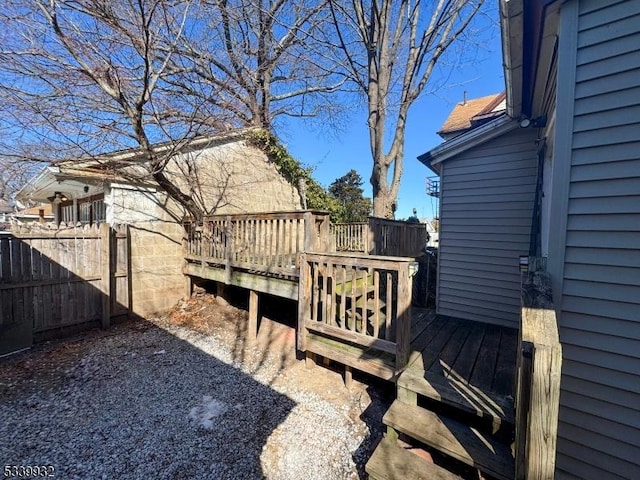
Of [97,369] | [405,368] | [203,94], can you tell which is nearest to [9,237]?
[97,369]

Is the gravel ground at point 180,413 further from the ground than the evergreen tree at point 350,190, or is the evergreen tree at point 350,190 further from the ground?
the evergreen tree at point 350,190

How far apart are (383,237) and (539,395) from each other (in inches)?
194

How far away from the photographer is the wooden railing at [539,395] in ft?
3.96

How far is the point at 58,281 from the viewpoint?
473cm

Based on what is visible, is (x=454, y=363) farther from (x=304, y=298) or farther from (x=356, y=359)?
(x=304, y=298)

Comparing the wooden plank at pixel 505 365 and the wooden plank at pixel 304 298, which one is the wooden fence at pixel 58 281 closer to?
the wooden plank at pixel 304 298

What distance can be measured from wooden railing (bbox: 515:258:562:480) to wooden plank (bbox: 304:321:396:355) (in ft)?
4.57

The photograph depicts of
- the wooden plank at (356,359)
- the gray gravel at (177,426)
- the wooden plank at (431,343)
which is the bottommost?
the gray gravel at (177,426)

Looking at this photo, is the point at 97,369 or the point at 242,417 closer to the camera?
the point at 242,417

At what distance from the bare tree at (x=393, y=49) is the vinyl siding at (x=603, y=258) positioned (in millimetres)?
5554

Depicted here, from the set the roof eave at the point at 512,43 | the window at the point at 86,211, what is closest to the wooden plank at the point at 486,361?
the roof eave at the point at 512,43

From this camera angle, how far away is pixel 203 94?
21.3ft

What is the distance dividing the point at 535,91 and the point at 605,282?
2.51 metres

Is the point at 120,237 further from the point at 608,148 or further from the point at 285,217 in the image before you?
the point at 608,148
